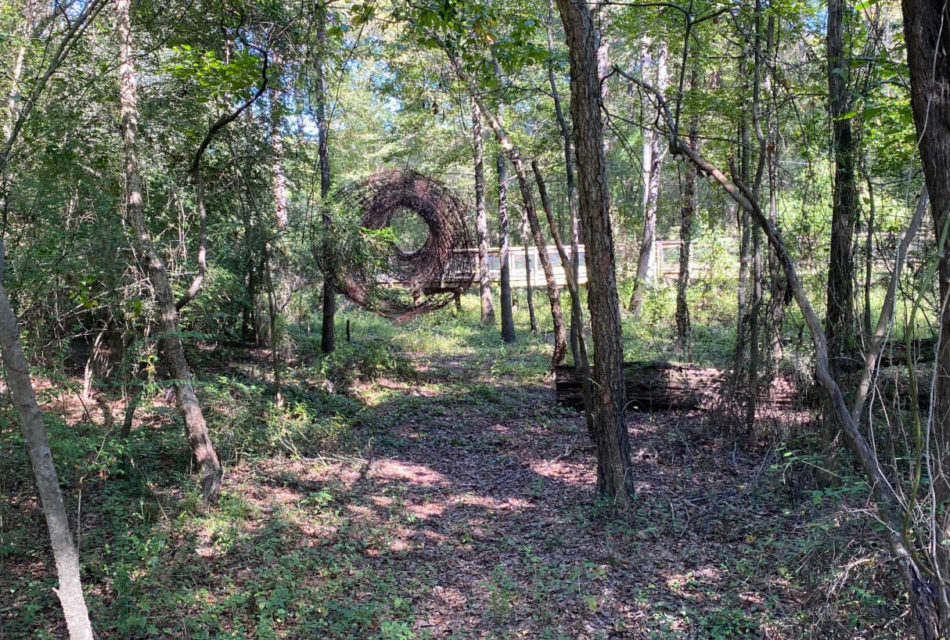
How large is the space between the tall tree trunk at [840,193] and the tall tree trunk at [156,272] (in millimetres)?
5629

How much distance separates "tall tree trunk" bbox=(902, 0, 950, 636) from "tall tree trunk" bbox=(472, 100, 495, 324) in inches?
381

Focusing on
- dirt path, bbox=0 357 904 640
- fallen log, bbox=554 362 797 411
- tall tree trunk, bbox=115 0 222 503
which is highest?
tall tree trunk, bbox=115 0 222 503

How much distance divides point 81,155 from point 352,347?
5.87m

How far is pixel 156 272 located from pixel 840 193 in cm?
597

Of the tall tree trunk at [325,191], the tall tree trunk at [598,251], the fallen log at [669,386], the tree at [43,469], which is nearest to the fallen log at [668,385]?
the fallen log at [669,386]

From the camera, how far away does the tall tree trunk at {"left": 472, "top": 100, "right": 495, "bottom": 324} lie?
13426mm

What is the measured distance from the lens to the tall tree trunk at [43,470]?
9.02ft

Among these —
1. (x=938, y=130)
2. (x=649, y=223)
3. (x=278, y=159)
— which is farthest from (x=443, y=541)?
(x=649, y=223)

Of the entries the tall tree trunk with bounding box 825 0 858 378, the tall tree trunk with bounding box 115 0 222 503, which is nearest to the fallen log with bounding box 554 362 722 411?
the tall tree trunk with bounding box 825 0 858 378

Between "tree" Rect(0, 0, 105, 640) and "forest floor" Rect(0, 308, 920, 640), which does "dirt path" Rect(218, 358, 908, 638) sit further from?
"tree" Rect(0, 0, 105, 640)

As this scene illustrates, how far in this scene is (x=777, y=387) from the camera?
6633mm

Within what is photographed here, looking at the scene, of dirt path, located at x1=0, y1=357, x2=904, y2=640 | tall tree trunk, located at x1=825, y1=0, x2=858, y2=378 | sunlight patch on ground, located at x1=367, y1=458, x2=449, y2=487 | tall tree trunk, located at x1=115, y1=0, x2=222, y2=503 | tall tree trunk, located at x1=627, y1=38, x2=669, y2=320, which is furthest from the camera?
tall tree trunk, located at x1=627, y1=38, x2=669, y2=320

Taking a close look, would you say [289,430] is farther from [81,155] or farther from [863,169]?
[863,169]

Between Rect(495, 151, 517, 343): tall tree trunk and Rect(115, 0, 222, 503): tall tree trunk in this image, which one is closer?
Rect(115, 0, 222, 503): tall tree trunk
